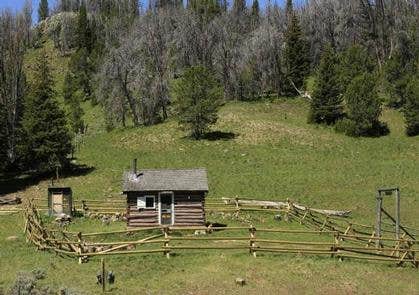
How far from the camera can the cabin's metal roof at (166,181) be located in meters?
32.7

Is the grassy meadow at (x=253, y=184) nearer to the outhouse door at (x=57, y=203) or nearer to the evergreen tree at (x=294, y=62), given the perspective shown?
the outhouse door at (x=57, y=203)

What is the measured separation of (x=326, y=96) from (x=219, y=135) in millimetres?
12856

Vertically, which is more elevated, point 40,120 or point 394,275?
point 40,120

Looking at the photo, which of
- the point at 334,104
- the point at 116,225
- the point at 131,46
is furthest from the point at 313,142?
the point at 116,225

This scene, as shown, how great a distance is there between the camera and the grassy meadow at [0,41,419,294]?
22828mm

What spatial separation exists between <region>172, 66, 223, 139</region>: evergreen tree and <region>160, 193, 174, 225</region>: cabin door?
2501 cm

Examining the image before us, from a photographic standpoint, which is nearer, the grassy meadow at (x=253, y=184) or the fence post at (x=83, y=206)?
the grassy meadow at (x=253, y=184)

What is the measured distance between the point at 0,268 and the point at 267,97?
182ft

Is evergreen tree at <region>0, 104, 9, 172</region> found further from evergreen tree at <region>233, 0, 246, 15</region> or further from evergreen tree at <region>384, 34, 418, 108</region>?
evergreen tree at <region>233, 0, 246, 15</region>

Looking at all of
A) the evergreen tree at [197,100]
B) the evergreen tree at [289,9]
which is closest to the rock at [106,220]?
the evergreen tree at [197,100]

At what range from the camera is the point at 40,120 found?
48.8m

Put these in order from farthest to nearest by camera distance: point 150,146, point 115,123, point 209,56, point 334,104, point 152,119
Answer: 1. point 209,56
2. point 115,123
3. point 152,119
4. point 334,104
5. point 150,146

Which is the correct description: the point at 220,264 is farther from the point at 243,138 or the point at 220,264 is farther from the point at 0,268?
the point at 243,138

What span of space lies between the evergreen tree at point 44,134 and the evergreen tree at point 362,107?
1142 inches
